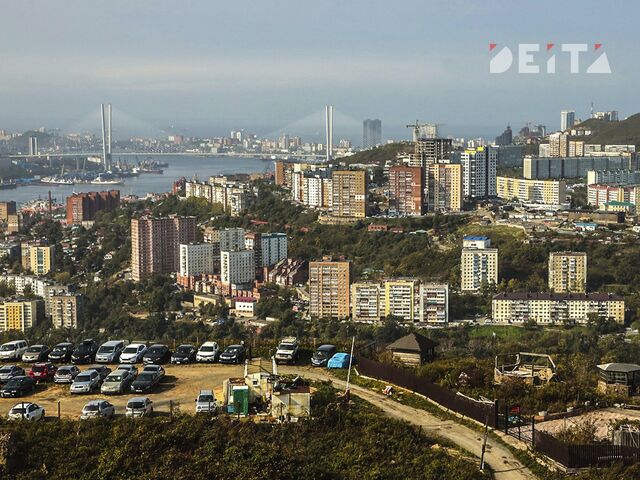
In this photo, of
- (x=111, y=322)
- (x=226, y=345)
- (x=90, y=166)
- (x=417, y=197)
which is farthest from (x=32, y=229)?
(x=90, y=166)

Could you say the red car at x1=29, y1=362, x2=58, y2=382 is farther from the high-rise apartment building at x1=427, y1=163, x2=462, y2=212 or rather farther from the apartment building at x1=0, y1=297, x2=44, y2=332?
the high-rise apartment building at x1=427, y1=163, x2=462, y2=212

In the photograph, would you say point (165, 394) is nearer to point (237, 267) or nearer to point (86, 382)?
point (86, 382)

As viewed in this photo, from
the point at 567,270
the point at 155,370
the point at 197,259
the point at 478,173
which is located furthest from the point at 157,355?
the point at 478,173

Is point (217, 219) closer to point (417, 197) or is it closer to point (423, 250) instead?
point (417, 197)

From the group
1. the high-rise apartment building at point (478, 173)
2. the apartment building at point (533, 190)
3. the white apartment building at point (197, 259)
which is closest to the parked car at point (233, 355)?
the white apartment building at point (197, 259)

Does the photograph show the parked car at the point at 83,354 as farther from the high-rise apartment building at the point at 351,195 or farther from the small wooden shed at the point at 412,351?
the high-rise apartment building at the point at 351,195
